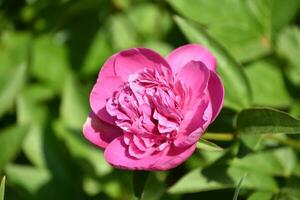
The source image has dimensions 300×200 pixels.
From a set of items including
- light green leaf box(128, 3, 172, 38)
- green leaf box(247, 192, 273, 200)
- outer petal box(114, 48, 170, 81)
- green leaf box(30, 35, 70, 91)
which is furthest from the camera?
light green leaf box(128, 3, 172, 38)

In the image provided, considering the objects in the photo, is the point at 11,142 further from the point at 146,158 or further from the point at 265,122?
the point at 265,122

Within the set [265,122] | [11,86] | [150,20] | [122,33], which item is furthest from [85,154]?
[265,122]

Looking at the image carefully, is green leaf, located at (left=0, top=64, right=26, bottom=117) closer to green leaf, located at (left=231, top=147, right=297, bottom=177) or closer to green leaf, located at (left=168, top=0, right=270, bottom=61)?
green leaf, located at (left=168, top=0, right=270, bottom=61)

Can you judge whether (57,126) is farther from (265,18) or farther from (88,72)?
(265,18)

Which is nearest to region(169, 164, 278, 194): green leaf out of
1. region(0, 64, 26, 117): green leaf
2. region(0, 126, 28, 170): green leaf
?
region(0, 126, 28, 170): green leaf

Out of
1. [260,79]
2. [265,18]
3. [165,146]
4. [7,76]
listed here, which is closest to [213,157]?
[260,79]

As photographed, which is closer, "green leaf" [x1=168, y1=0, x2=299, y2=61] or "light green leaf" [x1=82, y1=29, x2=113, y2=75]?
"green leaf" [x1=168, y1=0, x2=299, y2=61]
